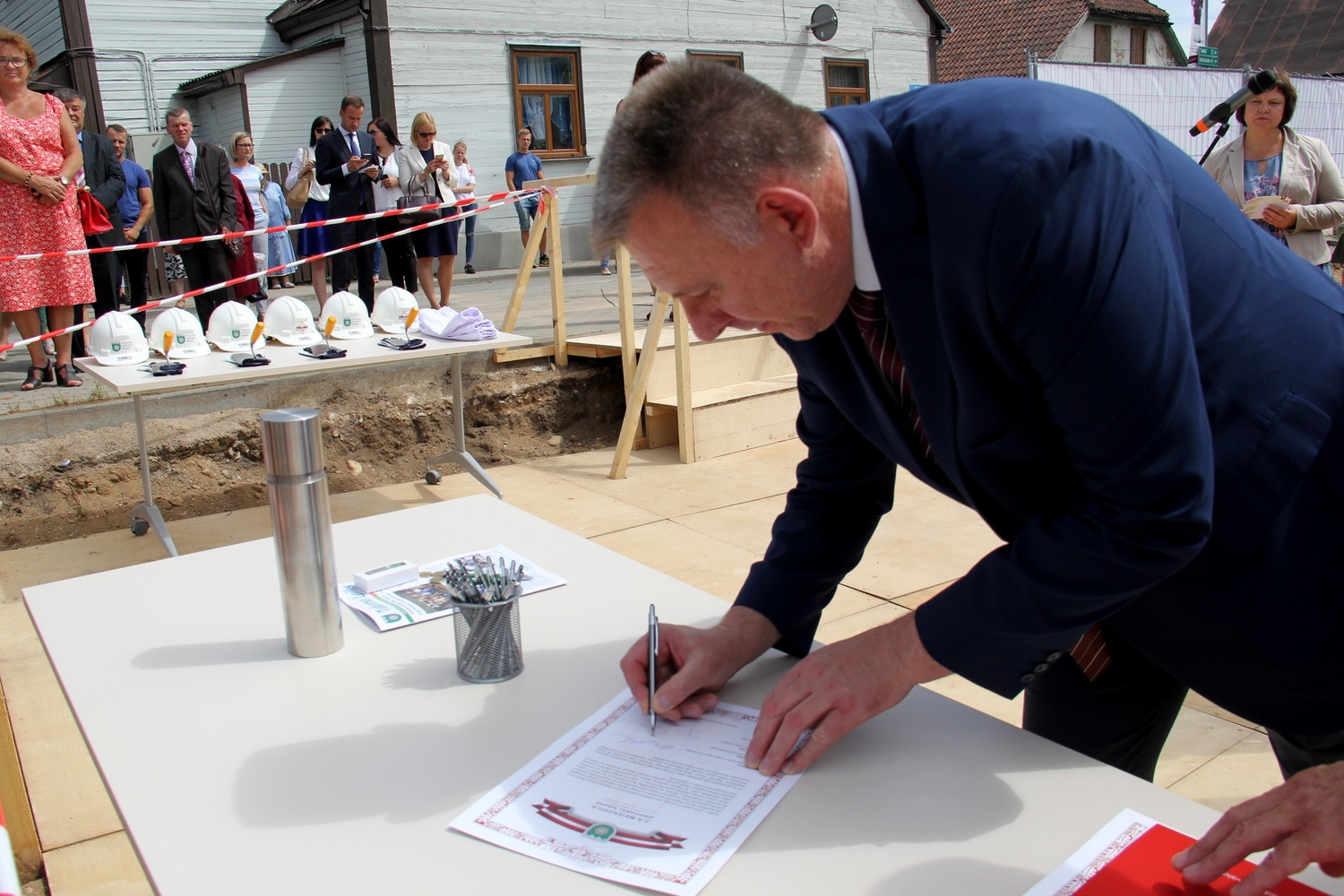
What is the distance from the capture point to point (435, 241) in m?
6.99

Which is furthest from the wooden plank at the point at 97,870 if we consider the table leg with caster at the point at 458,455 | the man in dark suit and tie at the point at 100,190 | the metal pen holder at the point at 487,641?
the man in dark suit and tie at the point at 100,190

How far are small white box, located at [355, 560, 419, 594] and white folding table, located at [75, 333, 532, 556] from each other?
250 centimetres

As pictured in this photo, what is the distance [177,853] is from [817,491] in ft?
2.75

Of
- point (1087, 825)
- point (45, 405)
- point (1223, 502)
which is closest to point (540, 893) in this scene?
point (1087, 825)

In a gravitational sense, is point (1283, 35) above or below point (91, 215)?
above

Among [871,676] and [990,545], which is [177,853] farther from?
[990,545]

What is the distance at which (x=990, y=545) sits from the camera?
385cm

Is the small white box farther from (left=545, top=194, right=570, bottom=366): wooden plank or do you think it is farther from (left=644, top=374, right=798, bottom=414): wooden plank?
(left=545, top=194, right=570, bottom=366): wooden plank

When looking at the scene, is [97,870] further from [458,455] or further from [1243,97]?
[1243,97]

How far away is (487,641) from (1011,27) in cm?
2425

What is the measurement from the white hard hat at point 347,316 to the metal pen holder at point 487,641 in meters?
3.51

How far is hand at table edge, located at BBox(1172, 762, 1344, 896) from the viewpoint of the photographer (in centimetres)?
82

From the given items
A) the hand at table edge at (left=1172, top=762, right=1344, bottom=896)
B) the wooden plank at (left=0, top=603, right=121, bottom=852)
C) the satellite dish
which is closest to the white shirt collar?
the hand at table edge at (left=1172, top=762, right=1344, bottom=896)

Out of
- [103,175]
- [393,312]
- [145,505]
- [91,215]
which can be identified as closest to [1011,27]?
[103,175]
